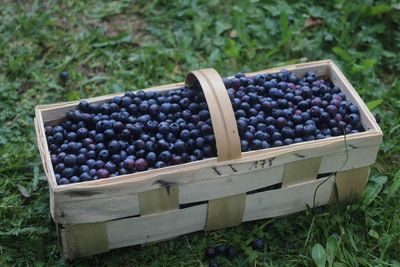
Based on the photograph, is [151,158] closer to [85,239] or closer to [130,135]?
[130,135]

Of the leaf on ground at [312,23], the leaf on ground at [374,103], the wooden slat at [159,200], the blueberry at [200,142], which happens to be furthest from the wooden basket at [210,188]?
the leaf on ground at [312,23]

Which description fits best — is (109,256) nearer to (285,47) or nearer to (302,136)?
(302,136)

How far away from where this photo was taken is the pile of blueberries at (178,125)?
2121 mm

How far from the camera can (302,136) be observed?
2.24m

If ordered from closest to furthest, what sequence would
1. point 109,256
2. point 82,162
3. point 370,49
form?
point 82,162 → point 109,256 → point 370,49

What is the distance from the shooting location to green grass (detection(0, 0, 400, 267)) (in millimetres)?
2301

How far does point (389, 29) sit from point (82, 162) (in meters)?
1.97

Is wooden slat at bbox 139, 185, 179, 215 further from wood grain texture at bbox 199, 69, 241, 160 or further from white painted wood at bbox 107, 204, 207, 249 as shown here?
wood grain texture at bbox 199, 69, 241, 160

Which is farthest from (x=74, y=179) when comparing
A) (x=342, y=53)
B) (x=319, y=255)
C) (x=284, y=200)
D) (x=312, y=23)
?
(x=312, y=23)

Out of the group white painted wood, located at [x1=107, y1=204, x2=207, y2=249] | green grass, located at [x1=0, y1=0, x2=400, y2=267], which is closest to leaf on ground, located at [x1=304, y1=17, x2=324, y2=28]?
green grass, located at [x1=0, y1=0, x2=400, y2=267]

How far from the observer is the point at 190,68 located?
315cm

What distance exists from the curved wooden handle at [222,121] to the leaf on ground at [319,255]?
49 cm

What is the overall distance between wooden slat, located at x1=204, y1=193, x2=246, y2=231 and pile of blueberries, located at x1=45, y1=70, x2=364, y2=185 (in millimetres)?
175

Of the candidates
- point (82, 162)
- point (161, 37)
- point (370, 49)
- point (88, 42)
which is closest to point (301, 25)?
point (370, 49)
